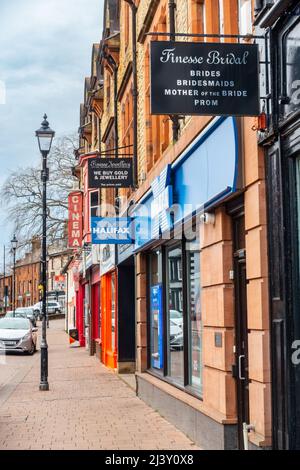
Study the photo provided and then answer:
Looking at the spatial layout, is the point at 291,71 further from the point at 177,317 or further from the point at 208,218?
the point at 177,317

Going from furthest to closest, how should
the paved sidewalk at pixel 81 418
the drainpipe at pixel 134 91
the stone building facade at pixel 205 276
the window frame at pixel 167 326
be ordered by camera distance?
the drainpipe at pixel 134 91
the window frame at pixel 167 326
the paved sidewalk at pixel 81 418
the stone building facade at pixel 205 276

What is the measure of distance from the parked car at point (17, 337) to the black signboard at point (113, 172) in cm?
1385

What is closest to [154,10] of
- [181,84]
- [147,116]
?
[147,116]

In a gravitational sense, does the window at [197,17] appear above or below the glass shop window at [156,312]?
above

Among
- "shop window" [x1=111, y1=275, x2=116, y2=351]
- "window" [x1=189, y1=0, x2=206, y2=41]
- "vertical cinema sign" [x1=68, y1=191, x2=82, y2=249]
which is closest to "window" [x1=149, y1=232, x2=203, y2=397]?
"window" [x1=189, y1=0, x2=206, y2=41]

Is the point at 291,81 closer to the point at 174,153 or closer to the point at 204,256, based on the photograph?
the point at 204,256

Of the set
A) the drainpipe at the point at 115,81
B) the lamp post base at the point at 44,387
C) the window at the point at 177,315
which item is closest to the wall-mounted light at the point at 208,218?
the window at the point at 177,315

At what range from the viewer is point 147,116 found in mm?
15016

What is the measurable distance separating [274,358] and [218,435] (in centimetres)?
189

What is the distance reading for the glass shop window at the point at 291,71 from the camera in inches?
255

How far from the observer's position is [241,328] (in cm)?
816

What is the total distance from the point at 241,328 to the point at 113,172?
876cm

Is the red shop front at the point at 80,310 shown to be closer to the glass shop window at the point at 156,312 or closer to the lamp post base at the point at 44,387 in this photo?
the lamp post base at the point at 44,387

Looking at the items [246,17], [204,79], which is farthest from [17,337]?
[204,79]
